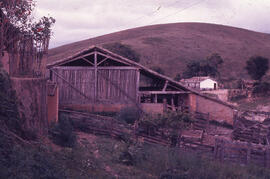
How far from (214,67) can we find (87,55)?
38167 millimetres

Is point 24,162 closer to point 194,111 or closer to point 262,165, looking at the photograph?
point 262,165

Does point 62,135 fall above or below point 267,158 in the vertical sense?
above

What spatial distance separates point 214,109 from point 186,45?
5556 cm

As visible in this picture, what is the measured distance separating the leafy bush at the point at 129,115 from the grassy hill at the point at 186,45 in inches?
1527

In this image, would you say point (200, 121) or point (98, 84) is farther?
point (98, 84)

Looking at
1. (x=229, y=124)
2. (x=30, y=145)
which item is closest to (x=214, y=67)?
(x=229, y=124)

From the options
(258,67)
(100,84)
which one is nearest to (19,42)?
(100,84)

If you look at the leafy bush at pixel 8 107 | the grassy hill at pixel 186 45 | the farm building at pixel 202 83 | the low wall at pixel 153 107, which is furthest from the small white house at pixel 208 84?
the leafy bush at pixel 8 107

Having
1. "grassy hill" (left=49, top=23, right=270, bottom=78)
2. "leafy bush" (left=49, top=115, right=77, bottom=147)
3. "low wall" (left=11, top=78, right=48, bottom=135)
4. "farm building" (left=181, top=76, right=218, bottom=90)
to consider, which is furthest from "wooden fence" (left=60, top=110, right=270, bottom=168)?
"grassy hill" (left=49, top=23, right=270, bottom=78)

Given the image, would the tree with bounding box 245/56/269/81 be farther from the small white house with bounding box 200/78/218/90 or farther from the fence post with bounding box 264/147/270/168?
the fence post with bounding box 264/147/270/168

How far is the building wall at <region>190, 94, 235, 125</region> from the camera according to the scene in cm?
1934

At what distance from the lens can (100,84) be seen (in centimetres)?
1822

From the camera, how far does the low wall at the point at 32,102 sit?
837 cm

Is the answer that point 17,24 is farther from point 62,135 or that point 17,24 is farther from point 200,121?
point 200,121
